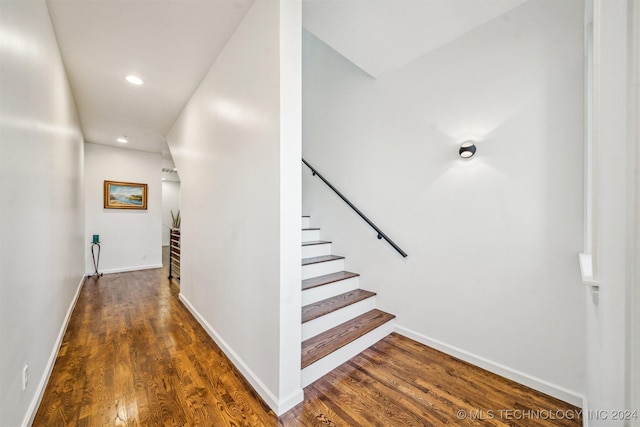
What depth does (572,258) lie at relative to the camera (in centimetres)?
156

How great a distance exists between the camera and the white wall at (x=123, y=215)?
197 inches

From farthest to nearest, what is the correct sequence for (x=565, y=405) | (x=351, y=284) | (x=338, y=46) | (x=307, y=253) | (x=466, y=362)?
(x=307, y=253)
(x=351, y=284)
(x=338, y=46)
(x=466, y=362)
(x=565, y=405)

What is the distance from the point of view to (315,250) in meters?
2.99

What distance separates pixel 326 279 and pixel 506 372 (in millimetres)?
1613

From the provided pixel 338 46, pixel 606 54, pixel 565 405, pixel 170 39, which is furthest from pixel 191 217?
pixel 565 405

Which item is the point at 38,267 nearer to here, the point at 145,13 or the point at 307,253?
the point at 145,13

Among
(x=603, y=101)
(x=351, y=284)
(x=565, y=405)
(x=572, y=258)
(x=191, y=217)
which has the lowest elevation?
(x=565, y=405)

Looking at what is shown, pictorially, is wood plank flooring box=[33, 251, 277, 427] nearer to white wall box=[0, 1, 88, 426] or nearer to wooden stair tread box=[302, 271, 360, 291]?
white wall box=[0, 1, 88, 426]

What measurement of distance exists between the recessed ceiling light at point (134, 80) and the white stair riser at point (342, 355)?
3375 millimetres

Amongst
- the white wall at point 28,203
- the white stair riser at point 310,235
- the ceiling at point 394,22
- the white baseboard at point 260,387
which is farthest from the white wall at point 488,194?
the white wall at point 28,203

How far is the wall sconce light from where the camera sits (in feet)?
6.29

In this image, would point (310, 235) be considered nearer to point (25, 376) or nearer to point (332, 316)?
point (332, 316)

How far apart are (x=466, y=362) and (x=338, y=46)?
9.61 feet

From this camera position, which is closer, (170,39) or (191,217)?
(170,39)
